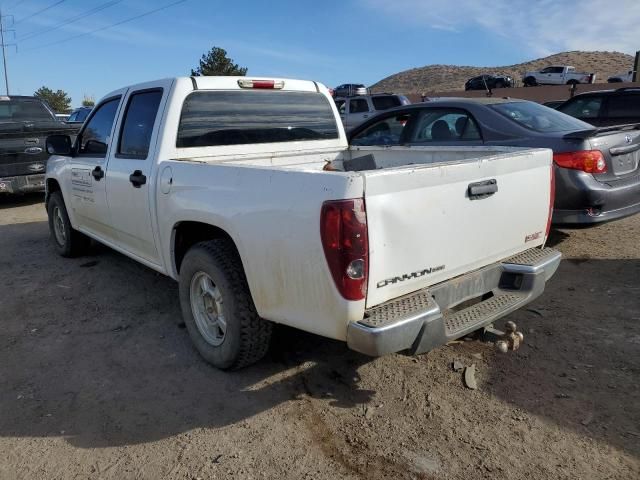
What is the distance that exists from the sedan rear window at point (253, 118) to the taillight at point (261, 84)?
1.7 inches

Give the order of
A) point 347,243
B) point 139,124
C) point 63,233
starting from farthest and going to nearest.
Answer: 1. point 63,233
2. point 139,124
3. point 347,243

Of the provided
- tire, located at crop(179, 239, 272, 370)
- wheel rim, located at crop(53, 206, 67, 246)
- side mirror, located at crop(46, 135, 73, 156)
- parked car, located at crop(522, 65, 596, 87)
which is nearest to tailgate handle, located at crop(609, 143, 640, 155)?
tire, located at crop(179, 239, 272, 370)

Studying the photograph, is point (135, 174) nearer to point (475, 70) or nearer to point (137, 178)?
point (137, 178)

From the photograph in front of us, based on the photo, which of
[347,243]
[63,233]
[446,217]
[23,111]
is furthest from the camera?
[23,111]

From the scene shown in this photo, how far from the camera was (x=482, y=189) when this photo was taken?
2.84m

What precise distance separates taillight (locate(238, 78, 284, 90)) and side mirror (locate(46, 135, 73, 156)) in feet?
7.02

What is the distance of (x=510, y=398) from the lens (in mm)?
2969

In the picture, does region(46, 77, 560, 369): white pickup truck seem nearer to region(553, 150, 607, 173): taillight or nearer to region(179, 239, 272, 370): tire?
region(179, 239, 272, 370): tire

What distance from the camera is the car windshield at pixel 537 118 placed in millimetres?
5441

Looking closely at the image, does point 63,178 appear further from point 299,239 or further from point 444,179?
point 444,179

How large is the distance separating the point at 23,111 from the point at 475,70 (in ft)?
246

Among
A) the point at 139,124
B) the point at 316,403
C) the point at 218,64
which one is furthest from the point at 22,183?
the point at 218,64

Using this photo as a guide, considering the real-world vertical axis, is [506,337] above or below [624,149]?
below

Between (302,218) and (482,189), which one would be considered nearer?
(302,218)
